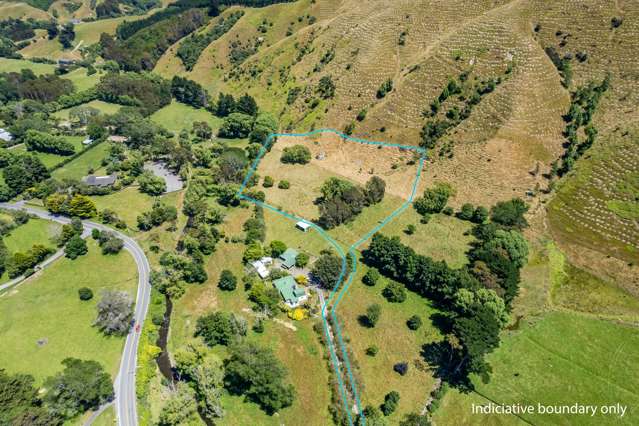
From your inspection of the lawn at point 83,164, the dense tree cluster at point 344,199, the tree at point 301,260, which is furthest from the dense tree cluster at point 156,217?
the dense tree cluster at point 344,199

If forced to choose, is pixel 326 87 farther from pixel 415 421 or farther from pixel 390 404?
pixel 415 421

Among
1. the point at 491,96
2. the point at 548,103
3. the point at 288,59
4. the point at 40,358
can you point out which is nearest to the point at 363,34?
the point at 288,59

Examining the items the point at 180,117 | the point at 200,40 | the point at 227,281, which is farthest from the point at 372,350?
the point at 200,40

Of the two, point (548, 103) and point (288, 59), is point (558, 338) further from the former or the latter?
point (288, 59)

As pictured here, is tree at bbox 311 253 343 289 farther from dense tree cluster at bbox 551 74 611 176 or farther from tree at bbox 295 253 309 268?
dense tree cluster at bbox 551 74 611 176

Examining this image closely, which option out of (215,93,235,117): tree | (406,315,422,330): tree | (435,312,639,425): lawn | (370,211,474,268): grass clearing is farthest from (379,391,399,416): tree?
(215,93,235,117): tree

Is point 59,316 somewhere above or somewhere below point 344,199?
below
